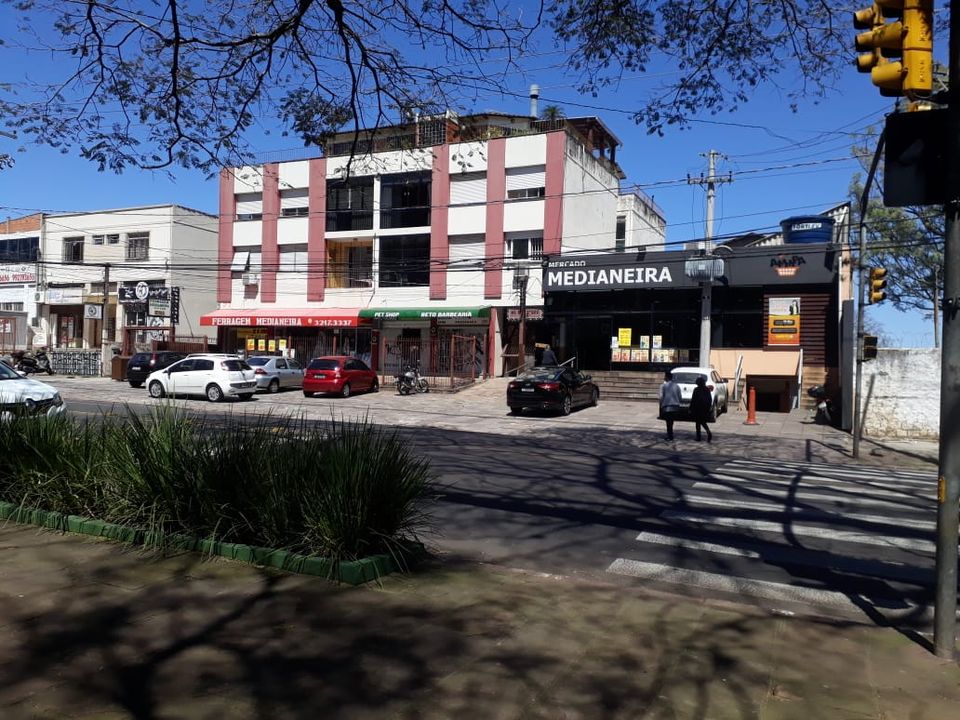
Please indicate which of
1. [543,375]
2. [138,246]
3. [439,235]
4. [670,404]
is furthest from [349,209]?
[670,404]

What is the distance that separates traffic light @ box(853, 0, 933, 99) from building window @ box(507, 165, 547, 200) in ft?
91.6

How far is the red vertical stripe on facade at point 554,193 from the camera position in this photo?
3184 centimetres

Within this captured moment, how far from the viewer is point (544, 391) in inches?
912

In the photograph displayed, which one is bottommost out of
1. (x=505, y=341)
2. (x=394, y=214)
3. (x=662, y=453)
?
(x=662, y=453)

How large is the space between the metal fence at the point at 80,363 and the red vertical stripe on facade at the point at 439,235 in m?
18.0

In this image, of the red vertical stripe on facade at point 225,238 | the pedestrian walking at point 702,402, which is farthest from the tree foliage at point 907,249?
the red vertical stripe on facade at point 225,238

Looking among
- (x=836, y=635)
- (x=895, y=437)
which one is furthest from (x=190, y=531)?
(x=895, y=437)

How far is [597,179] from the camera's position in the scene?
3594 cm

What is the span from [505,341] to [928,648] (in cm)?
2936

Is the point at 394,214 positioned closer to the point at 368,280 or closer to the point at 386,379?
the point at 368,280

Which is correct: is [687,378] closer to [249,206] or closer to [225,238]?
[249,206]

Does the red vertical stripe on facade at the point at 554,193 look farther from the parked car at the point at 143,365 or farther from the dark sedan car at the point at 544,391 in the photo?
the parked car at the point at 143,365

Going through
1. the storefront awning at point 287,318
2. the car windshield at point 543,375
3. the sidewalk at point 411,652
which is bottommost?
the sidewalk at point 411,652

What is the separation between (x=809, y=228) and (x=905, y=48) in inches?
978
